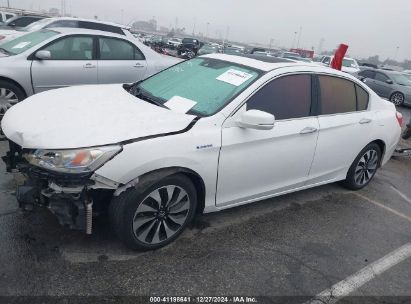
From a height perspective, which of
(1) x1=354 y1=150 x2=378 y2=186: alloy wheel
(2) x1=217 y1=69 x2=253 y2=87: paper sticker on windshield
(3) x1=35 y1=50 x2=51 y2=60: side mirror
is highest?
(2) x1=217 y1=69 x2=253 y2=87: paper sticker on windshield

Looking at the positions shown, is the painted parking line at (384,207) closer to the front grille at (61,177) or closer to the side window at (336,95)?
the side window at (336,95)

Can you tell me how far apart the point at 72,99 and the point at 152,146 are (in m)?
1.18

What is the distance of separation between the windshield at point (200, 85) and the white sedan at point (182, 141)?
0.01 meters

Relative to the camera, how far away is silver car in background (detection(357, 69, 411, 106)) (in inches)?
574

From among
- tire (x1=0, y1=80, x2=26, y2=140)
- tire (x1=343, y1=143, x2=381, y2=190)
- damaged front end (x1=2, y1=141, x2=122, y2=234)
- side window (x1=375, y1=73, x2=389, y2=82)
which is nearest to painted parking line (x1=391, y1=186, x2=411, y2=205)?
tire (x1=343, y1=143, x2=381, y2=190)

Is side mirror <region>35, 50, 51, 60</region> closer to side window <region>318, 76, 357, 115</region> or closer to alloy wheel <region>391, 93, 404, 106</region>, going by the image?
side window <region>318, 76, 357, 115</region>

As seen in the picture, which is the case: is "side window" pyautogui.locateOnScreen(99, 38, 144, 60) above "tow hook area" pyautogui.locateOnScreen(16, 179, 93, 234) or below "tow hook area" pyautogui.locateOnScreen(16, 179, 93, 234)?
above

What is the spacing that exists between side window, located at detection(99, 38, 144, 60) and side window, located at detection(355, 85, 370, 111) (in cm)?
414

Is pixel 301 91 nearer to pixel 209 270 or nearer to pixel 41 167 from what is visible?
pixel 209 270

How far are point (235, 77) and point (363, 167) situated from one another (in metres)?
2.39

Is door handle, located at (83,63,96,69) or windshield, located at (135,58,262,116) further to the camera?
door handle, located at (83,63,96,69)

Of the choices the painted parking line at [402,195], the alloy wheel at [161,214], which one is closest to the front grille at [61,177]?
the alloy wheel at [161,214]

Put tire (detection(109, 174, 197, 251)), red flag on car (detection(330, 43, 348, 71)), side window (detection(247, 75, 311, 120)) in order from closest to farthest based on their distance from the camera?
1. tire (detection(109, 174, 197, 251))
2. side window (detection(247, 75, 311, 120))
3. red flag on car (detection(330, 43, 348, 71))

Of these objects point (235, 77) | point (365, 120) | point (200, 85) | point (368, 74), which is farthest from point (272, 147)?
point (368, 74)
